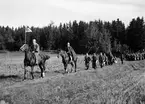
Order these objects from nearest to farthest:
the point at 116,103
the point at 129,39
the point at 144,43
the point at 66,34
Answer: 1. the point at 116,103
2. the point at 144,43
3. the point at 129,39
4. the point at 66,34

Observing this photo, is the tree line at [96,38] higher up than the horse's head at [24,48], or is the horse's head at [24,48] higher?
the tree line at [96,38]

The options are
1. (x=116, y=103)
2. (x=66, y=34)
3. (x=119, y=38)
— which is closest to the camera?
(x=116, y=103)

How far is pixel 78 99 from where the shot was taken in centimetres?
1033

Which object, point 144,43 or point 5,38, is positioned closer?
point 144,43

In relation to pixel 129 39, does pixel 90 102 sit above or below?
below

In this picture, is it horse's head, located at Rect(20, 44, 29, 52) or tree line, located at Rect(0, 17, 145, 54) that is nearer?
horse's head, located at Rect(20, 44, 29, 52)

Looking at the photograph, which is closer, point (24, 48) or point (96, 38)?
point (24, 48)

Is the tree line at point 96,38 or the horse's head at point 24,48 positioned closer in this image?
the horse's head at point 24,48

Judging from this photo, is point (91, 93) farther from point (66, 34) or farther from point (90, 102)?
point (66, 34)

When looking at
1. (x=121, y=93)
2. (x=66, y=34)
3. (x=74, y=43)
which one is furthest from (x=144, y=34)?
(x=121, y=93)

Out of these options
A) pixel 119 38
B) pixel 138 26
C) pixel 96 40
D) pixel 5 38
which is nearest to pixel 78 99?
pixel 96 40

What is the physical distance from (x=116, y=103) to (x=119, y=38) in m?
95.6

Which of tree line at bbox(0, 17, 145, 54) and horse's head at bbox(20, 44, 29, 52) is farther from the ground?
tree line at bbox(0, 17, 145, 54)

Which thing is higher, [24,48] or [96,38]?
[96,38]
